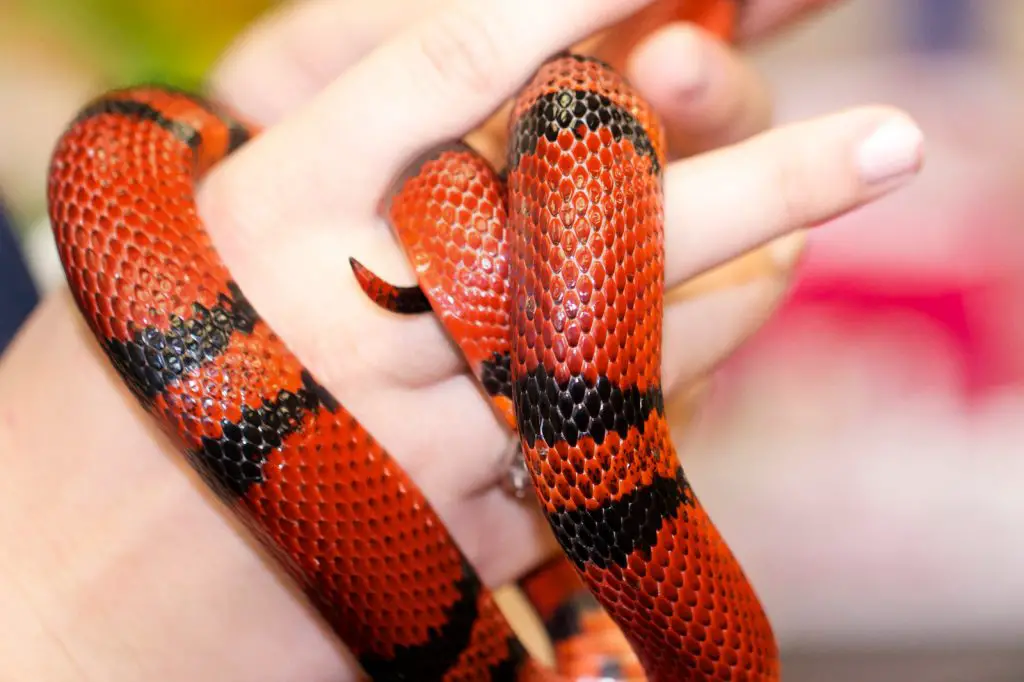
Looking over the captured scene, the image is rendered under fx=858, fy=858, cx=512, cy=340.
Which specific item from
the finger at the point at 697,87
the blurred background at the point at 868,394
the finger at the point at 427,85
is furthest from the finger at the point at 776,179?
the blurred background at the point at 868,394

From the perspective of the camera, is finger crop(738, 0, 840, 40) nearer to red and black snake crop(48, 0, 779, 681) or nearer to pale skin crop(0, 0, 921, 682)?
pale skin crop(0, 0, 921, 682)

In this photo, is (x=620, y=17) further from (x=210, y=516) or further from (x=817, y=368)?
(x=817, y=368)

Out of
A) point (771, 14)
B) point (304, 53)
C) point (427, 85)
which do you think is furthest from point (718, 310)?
point (304, 53)

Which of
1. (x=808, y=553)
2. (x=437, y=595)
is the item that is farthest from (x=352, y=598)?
(x=808, y=553)

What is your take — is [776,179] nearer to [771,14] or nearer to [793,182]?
[793,182]

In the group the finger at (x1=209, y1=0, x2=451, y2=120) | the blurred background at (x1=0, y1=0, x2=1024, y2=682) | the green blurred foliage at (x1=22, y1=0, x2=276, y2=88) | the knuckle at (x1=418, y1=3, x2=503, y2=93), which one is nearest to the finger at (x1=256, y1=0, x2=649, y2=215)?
the knuckle at (x1=418, y1=3, x2=503, y2=93)
